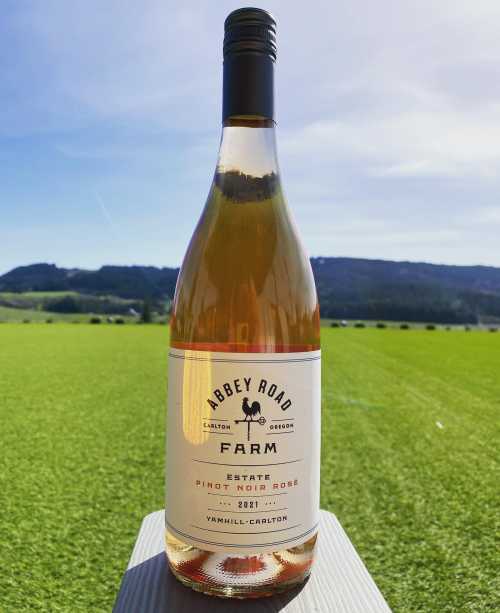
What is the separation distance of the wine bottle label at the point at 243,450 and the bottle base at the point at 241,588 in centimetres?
8

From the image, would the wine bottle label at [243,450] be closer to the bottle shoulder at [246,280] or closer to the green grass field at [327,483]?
the bottle shoulder at [246,280]

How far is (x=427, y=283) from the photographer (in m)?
79.6

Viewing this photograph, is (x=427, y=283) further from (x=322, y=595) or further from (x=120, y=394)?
(x=322, y=595)

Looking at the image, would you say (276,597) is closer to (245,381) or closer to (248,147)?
(245,381)

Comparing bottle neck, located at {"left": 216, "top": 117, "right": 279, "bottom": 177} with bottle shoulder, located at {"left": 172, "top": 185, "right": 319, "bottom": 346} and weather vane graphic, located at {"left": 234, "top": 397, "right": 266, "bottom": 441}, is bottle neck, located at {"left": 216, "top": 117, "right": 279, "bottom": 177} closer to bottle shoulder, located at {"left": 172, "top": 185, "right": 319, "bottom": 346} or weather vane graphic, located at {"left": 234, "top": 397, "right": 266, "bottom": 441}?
bottle shoulder, located at {"left": 172, "top": 185, "right": 319, "bottom": 346}

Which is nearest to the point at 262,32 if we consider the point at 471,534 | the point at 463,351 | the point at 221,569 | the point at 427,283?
the point at 221,569

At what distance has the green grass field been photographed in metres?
2.78

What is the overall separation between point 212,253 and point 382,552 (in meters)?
2.63

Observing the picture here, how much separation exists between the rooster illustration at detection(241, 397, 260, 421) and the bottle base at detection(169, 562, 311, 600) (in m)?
0.31

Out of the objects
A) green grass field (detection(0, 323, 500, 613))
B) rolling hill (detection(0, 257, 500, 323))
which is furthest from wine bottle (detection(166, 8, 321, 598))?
rolling hill (detection(0, 257, 500, 323))

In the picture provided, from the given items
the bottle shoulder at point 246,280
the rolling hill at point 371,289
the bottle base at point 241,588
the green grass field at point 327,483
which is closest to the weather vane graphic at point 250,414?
the bottle shoulder at point 246,280

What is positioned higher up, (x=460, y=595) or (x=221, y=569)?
(x=221, y=569)

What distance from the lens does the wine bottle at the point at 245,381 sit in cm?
94

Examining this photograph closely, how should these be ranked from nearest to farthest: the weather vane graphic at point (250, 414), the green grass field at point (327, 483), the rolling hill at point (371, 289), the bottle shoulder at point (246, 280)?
1. the weather vane graphic at point (250, 414)
2. the bottle shoulder at point (246, 280)
3. the green grass field at point (327, 483)
4. the rolling hill at point (371, 289)
